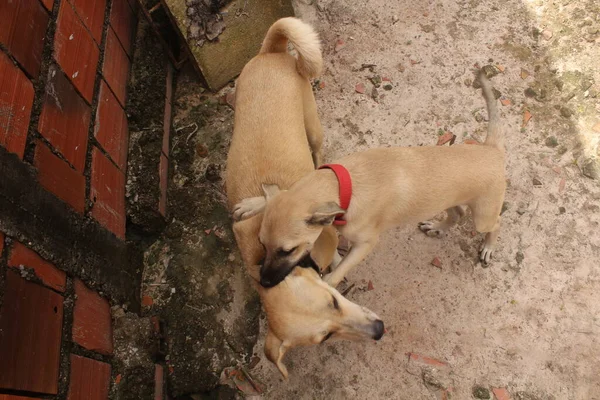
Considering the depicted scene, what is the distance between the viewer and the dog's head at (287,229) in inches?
92.9

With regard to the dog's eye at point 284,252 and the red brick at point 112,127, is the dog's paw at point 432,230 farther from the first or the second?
the red brick at point 112,127

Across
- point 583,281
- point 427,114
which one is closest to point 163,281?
point 427,114

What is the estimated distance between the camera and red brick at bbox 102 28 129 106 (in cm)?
323

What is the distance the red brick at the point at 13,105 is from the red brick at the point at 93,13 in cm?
87

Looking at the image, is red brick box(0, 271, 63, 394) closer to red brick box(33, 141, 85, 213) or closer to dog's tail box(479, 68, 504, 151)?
red brick box(33, 141, 85, 213)

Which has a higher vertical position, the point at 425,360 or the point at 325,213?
the point at 325,213

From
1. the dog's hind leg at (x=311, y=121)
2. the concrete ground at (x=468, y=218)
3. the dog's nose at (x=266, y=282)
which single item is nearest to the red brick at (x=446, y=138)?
the concrete ground at (x=468, y=218)

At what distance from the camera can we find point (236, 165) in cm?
291

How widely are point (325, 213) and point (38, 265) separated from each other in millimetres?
1496

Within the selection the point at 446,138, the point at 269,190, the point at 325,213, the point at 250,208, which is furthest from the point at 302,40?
the point at 446,138

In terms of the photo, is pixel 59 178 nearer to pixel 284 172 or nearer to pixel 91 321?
pixel 91 321

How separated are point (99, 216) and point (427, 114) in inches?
110

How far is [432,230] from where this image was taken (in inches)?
136

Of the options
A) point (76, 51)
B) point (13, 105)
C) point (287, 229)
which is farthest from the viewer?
point (76, 51)
